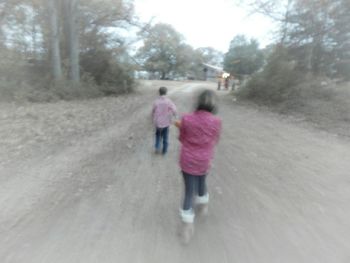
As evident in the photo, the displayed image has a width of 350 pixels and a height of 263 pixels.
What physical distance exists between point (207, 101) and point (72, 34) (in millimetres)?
17317

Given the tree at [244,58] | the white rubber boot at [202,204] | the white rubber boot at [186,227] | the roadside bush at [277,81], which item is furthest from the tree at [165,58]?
the white rubber boot at [186,227]

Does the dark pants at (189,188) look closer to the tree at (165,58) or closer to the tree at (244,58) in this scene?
the tree at (244,58)

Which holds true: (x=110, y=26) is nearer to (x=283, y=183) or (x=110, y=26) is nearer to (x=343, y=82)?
(x=343, y=82)

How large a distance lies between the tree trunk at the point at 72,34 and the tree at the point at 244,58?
2625 cm

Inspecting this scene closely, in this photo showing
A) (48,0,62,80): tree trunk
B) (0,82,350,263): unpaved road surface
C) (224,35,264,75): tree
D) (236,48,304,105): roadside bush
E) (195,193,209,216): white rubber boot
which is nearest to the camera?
(0,82,350,263): unpaved road surface

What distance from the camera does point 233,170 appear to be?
5.70m

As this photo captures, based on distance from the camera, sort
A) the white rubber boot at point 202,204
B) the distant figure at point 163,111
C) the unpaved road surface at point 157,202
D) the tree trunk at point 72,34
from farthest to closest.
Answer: the tree trunk at point 72,34 → the distant figure at point 163,111 → the white rubber boot at point 202,204 → the unpaved road surface at point 157,202

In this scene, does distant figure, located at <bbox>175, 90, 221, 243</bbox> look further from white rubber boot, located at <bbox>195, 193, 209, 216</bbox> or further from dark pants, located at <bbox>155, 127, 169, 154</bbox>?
dark pants, located at <bbox>155, 127, 169, 154</bbox>

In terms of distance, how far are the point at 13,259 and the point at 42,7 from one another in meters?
17.1

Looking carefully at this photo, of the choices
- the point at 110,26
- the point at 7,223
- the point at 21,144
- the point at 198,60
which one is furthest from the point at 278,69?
the point at 198,60

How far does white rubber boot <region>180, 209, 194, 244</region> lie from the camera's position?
3287mm

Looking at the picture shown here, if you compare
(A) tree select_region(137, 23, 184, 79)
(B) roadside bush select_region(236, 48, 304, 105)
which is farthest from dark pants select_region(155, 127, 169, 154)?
(A) tree select_region(137, 23, 184, 79)

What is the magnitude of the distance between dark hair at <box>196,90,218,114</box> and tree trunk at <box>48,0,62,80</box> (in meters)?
15.6

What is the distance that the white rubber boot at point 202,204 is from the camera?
374 centimetres
